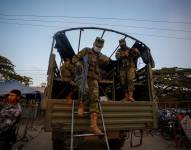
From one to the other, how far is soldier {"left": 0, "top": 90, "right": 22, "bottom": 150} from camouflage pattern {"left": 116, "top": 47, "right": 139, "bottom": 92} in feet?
7.60

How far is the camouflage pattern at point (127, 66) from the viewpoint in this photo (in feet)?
17.8

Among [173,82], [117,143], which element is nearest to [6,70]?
[173,82]

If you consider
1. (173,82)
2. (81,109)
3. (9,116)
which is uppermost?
(173,82)

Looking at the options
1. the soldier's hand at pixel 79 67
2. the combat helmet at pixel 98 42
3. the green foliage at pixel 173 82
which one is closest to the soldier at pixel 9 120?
the soldier's hand at pixel 79 67

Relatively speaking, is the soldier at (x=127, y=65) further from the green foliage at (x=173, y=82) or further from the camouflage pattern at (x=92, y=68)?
the green foliage at (x=173, y=82)

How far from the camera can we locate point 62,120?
4383mm

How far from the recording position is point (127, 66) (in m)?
5.62

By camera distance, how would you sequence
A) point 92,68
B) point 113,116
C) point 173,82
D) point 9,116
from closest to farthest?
point 9,116
point 113,116
point 92,68
point 173,82

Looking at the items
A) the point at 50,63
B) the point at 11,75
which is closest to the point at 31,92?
the point at 50,63

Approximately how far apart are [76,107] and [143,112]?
1.42 metres

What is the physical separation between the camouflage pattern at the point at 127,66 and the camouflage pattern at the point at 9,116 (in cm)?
234

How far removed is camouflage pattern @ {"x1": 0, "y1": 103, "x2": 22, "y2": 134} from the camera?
14.5 ft

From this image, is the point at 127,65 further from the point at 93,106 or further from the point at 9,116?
the point at 9,116

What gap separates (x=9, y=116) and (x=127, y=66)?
2741 millimetres
